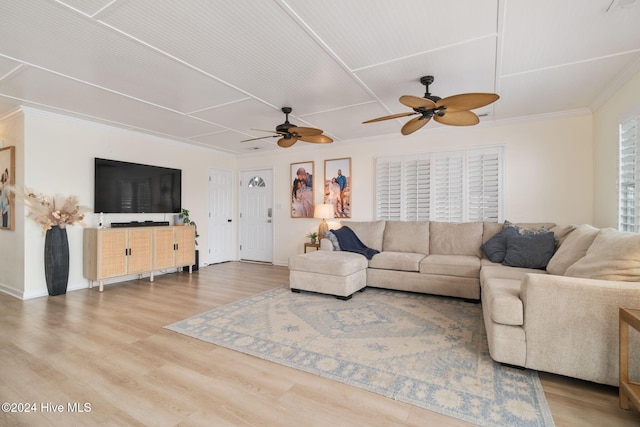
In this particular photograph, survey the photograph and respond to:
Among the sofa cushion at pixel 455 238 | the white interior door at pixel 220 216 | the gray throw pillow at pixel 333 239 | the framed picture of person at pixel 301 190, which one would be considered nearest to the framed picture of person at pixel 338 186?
the framed picture of person at pixel 301 190

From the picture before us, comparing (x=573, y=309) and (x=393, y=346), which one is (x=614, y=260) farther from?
(x=393, y=346)

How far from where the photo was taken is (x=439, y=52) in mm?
2590

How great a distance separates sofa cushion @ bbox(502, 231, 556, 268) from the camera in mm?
3494

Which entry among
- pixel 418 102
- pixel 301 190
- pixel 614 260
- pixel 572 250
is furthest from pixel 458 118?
pixel 301 190

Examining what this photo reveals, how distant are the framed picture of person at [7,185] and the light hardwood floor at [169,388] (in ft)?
6.16

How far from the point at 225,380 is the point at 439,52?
119 inches

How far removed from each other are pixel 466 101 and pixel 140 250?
4900mm

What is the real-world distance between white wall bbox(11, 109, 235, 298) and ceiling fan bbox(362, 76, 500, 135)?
450 cm

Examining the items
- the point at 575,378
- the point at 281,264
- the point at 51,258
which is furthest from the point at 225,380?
the point at 281,264

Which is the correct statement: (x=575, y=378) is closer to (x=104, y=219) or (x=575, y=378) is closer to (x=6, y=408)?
(x=6, y=408)

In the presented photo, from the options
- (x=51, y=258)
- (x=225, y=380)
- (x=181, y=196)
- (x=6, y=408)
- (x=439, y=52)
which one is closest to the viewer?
(x=6, y=408)

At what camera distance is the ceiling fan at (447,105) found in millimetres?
2582

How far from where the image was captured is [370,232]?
5.11 metres

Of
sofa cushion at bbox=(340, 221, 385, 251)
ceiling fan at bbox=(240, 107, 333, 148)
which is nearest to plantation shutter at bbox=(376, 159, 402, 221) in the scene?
sofa cushion at bbox=(340, 221, 385, 251)
